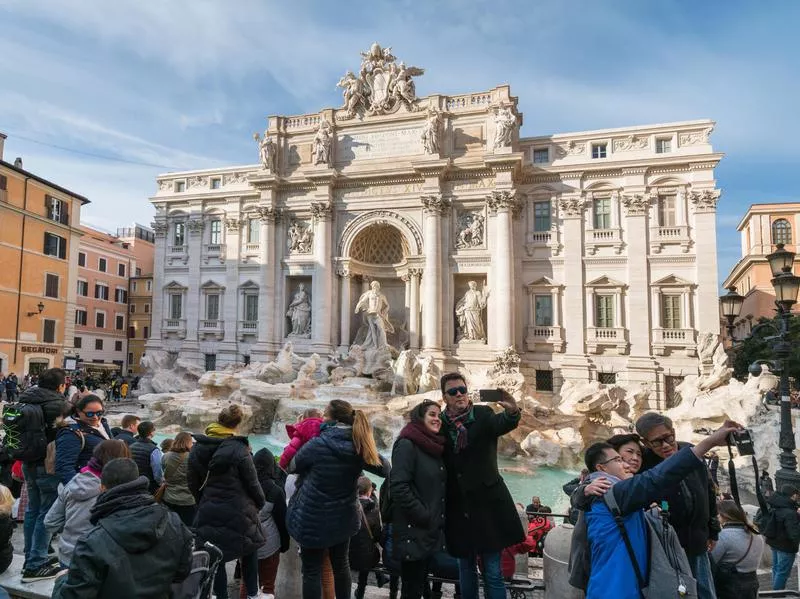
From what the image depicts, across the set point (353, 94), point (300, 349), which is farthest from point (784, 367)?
point (353, 94)

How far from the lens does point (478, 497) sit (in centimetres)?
333

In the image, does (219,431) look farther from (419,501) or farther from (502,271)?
(502,271)

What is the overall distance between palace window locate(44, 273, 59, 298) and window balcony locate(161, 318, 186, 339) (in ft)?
16.5

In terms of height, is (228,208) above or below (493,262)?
above

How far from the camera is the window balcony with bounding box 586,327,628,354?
20250 millimetres

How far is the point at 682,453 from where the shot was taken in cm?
220

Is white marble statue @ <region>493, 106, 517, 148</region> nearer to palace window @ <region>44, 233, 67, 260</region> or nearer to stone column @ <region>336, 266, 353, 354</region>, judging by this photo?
stone column @ <region>336, 266, 353, 354</region>

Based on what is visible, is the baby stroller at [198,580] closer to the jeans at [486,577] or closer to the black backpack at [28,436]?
the jeans at [486,577]

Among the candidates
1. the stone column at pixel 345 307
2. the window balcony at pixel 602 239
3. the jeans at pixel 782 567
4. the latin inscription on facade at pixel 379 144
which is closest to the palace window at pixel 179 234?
the latin inscription on facade at pixel 379 144

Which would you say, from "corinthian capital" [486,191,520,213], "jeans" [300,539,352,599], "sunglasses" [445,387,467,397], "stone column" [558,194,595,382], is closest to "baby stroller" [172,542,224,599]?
"jeans" [300,539,352,599]

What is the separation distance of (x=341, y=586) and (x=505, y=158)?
62.1 ft

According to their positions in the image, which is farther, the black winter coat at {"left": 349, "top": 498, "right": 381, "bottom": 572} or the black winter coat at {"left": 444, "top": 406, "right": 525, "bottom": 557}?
the black winter coat at {"left": 349, "top": 498, "right": 381, "bottom": 572}

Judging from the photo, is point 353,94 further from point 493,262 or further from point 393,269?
point 493,262

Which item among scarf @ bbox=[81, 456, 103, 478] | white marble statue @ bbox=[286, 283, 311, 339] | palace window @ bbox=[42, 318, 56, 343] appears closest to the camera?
scarf @ bbox=[81, 456, 103, 478]
